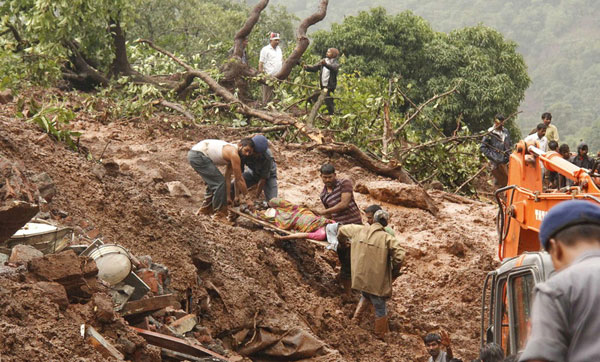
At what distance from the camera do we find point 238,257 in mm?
7848

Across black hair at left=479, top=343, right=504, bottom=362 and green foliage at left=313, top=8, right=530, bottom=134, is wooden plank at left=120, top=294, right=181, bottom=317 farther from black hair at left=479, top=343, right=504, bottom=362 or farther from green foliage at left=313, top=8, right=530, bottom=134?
green foliage at left=313, top=8, right=530, bottom=134

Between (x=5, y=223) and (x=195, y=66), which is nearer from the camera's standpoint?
(x=5, y=223)

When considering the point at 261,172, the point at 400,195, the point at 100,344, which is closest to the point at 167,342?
the point at 100,344

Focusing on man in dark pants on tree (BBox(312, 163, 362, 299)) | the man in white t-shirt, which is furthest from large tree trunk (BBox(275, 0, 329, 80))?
man in dark pants on tree (BBox(312, 163, 362, 299))

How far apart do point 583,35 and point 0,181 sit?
275ft

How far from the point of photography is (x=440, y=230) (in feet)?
35.6

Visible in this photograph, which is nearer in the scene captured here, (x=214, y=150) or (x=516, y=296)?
(x=516, y=296)

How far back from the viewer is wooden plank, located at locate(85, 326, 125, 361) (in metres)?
4.68

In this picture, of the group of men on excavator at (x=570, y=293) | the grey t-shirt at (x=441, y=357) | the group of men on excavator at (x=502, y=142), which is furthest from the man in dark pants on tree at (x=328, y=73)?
the group of men on excavator at (x=570, y=293)

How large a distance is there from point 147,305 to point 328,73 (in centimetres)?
956

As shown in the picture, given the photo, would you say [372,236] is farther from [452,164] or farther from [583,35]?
[583,35]

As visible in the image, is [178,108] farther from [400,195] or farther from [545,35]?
[545,35]

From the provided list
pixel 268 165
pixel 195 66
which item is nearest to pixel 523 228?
pixel 268 165

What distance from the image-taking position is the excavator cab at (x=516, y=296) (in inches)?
180
